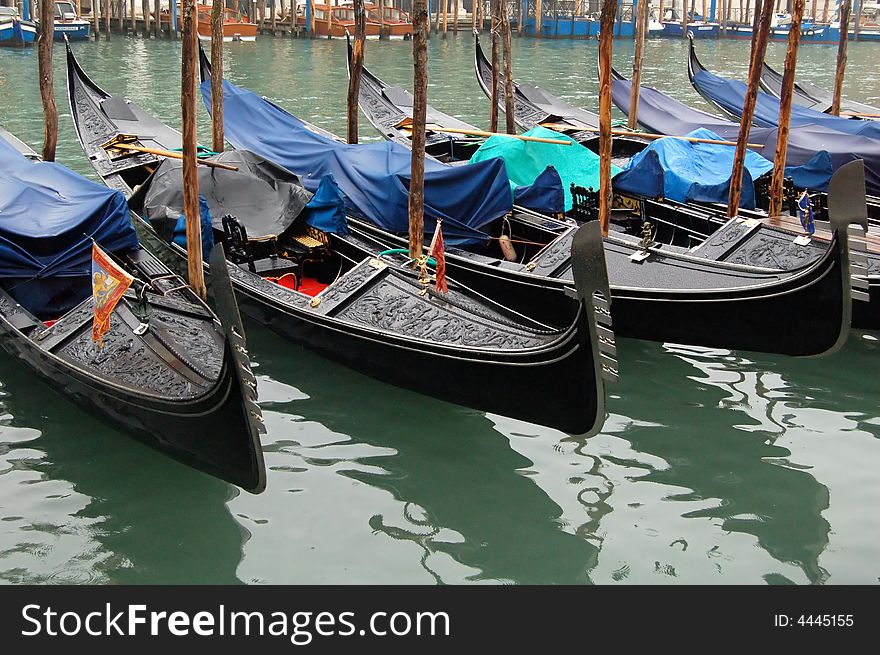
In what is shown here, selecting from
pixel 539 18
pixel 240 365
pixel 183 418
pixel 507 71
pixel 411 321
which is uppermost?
pixel 539 18

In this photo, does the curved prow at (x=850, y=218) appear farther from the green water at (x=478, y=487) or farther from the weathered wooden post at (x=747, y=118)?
the weathered wooden post at (x=747, y=118)

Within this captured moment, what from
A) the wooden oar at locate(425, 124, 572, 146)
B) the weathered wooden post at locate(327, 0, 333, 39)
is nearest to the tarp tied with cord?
the wooden oar at locate(425, 124, 572, 146)

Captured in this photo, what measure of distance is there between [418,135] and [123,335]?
2286 mm

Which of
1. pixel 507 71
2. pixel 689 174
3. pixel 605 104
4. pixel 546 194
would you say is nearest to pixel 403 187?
pixel 546 194

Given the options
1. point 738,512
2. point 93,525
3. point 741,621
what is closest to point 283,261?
point 93,525

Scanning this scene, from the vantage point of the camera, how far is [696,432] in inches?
219

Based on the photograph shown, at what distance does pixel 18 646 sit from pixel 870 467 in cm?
404

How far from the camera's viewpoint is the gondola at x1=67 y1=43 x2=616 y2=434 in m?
4.69

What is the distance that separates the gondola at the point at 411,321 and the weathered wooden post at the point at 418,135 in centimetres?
29

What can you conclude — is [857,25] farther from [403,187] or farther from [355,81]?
[403,187]

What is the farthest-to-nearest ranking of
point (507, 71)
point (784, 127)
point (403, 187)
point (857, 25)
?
point (857, 25), point (507, 71), point (784, 127), point (403, 187)

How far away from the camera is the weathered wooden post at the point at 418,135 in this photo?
6363mm

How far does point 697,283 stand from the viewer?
20.2 feet

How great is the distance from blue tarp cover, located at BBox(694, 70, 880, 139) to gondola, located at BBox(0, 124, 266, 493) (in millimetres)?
5852
